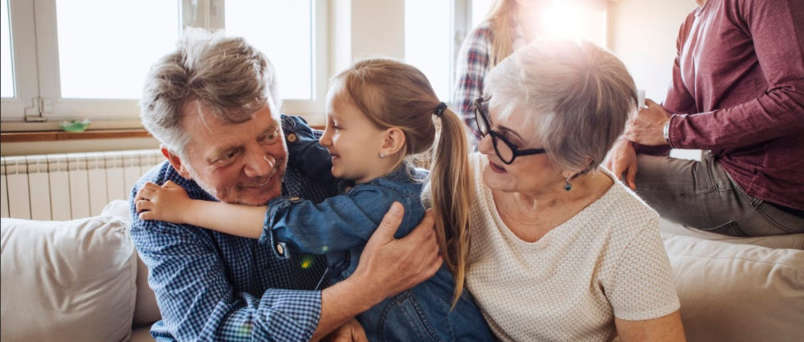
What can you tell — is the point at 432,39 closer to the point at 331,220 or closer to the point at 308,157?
the point at 308,157

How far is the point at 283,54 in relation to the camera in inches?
153

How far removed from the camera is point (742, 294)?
4.17 ft

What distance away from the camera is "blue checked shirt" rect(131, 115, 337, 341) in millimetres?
1094

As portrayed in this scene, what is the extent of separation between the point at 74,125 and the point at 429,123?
7.45 feet

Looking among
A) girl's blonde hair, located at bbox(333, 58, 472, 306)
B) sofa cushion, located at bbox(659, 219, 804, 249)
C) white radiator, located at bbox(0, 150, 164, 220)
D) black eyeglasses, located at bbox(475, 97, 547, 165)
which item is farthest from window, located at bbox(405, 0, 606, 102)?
black eyeglasses, located at bbox(475, 97, 547, 165)

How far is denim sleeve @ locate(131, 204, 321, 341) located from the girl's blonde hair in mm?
337

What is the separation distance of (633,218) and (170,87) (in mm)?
986

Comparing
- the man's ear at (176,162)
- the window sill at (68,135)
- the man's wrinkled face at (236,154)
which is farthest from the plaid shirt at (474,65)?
the window sill at (68,135)

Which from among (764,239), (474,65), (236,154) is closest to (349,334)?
(236,154)

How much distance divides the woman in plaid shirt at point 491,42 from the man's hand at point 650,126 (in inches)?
26.1

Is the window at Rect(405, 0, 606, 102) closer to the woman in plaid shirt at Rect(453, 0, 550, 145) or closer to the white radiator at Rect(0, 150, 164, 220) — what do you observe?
the woman in plaid shirt at Rect(453, 0, 550, 145)

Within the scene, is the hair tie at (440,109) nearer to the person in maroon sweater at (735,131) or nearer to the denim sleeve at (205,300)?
the denim sleeve at (205,300)

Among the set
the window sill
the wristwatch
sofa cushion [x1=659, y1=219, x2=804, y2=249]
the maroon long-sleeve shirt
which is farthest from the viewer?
the window sill

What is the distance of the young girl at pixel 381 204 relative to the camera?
1146 mm
